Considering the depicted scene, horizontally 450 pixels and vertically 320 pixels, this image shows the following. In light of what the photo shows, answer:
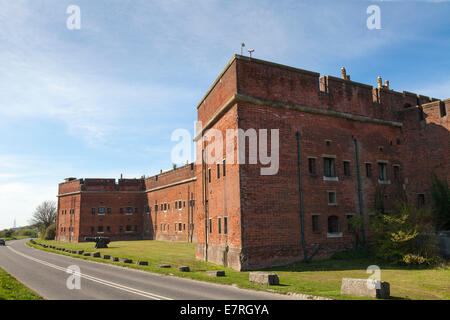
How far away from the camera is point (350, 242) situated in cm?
2119

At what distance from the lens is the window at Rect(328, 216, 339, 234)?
21.2 m

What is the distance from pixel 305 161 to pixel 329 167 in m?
2.22

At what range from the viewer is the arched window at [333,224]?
21.1m

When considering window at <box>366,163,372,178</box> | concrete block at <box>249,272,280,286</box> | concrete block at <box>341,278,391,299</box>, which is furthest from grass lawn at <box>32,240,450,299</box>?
window at <box>366,163,372,178</box>

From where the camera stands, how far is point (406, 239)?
683 inches

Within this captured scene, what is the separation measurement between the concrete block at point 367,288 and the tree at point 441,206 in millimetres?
12845

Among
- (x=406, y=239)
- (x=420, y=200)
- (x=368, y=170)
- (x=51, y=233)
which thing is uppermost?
(x=368, y=170)

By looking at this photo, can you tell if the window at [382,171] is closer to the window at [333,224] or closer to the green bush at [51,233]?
the window at [333,224]

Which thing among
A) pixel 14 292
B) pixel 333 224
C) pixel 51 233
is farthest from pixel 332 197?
pixel 51 233

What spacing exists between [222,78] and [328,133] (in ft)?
25.9

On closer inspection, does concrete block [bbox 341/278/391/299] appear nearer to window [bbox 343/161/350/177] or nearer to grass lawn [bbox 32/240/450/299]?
grass lawn [bbox 32/240/450/299]

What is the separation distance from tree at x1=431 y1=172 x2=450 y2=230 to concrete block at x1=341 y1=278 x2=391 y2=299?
1284cm

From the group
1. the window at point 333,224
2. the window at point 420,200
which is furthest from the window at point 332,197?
the window at point 420,200

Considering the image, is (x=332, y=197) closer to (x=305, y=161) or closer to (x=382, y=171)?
(x=305, y=161)
